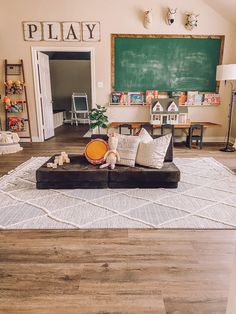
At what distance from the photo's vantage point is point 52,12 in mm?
5289

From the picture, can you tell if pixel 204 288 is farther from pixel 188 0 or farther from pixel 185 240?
pixel 188 0

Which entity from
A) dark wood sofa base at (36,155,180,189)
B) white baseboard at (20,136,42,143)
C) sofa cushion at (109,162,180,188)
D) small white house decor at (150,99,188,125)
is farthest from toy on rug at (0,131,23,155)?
small white house decor at (150,99,188,125)

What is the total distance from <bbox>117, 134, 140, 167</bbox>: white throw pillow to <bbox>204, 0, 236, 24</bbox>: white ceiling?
146 inches

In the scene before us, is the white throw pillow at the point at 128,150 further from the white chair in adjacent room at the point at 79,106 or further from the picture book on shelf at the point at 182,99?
the white chair in adjacent room at the point at 79,106

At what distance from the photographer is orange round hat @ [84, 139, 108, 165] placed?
3102 mm

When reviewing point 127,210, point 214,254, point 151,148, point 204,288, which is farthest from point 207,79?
point 204,288

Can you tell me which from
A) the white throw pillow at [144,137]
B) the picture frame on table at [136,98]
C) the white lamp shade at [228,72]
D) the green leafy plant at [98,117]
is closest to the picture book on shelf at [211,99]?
the white lamp shade at [228,72]

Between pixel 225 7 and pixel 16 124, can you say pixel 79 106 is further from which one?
pixel 225 7

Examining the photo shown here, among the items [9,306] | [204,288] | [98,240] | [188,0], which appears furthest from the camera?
[188,0]

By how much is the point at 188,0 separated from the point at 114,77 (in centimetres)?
225

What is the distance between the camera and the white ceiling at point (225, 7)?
15.7 feet

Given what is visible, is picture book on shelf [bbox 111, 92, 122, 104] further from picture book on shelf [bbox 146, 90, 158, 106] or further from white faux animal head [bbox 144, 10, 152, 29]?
white faux animal head [bbox 144, 10, 152, 29]

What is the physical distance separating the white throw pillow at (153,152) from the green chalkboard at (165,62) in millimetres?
2937

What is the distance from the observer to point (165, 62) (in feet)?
18.3
